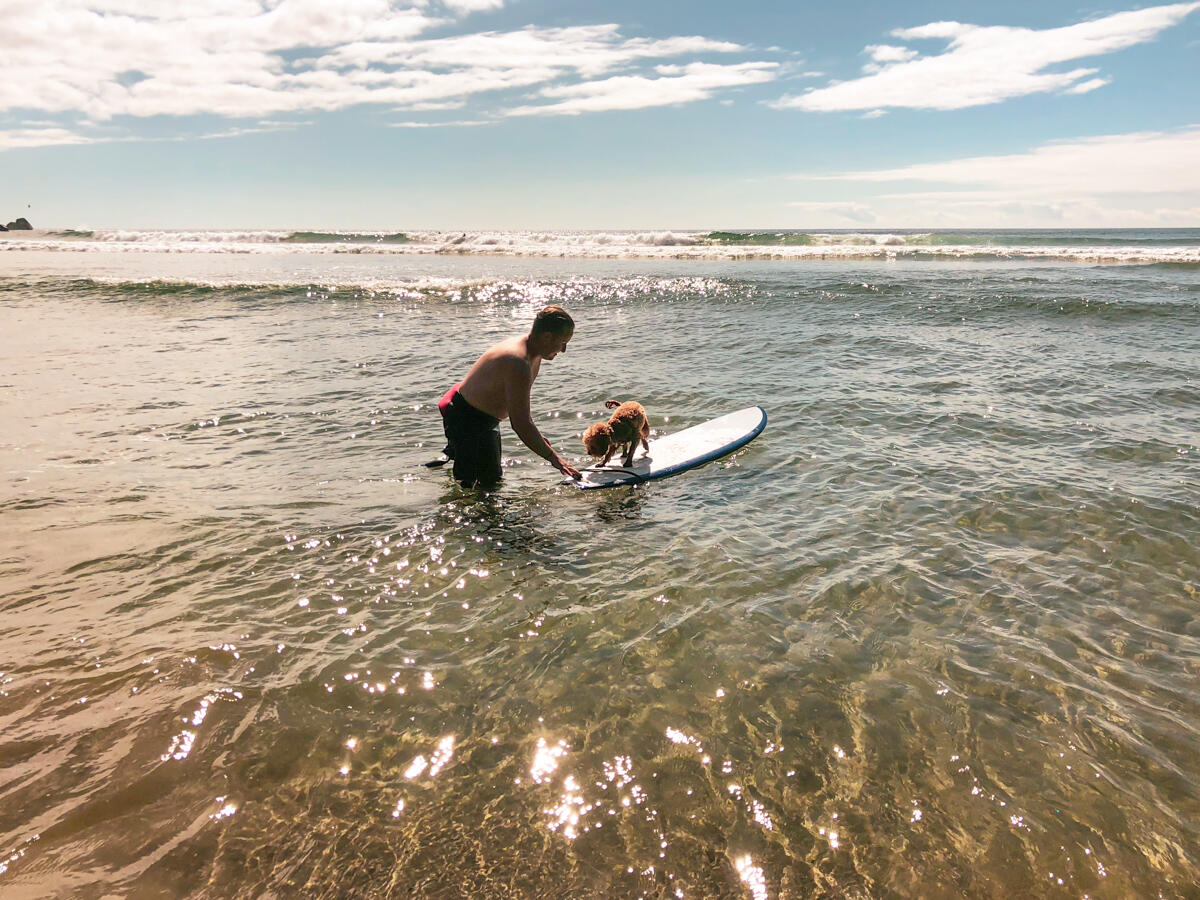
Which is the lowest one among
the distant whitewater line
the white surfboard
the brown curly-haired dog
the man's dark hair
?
the white surfboard

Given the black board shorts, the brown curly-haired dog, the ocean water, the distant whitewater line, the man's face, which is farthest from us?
the distant whitewater line

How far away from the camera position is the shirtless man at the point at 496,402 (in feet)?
21.0

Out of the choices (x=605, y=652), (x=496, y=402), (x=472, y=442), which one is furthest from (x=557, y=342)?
(x=605, y=652)

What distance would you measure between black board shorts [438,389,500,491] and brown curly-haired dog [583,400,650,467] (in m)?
1.25

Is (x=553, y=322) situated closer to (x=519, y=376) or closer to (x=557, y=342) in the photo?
(x=557, y=342)

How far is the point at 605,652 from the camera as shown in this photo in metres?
4.31

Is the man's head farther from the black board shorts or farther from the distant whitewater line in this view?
the distant whitewater line

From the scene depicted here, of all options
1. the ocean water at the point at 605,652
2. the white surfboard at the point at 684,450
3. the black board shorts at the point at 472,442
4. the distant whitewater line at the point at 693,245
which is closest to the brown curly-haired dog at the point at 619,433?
the white surfboard at the point at 684,450

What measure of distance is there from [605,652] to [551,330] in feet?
10.8

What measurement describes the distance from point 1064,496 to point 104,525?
32.2 feet

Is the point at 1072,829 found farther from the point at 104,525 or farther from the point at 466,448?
the point at 104,525

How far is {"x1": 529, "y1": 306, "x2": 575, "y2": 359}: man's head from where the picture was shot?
20.5 ft

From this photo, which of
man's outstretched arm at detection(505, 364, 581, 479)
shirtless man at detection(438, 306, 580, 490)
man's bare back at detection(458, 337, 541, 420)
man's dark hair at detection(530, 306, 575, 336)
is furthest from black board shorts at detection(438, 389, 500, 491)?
man's dark hair at detection(530, 306, 575, 336)

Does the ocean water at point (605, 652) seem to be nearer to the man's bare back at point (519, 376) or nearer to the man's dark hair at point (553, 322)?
the man's bare back at point (519, 376)
